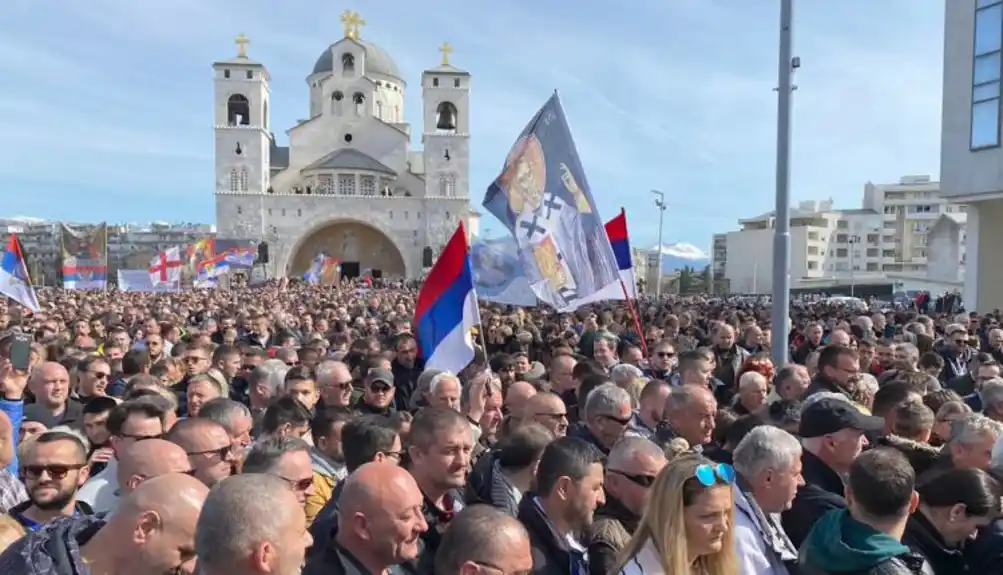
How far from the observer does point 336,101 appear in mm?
71062

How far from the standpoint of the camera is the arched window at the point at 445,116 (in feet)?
216

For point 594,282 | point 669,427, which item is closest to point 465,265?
point 594,282

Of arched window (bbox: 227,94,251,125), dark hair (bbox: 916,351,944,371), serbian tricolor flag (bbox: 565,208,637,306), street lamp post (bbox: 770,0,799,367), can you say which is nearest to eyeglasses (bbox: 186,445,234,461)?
serbian tricolor flag (bbox: 565,208,637,306)

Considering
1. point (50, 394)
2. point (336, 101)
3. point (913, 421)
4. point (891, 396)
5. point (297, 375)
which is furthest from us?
point (336, 101)

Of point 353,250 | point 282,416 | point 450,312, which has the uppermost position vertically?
point 353,250

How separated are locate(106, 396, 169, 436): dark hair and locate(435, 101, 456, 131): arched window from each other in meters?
62.0

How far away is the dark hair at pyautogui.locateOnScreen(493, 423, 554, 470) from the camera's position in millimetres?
4055

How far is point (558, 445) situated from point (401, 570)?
0.81 meters

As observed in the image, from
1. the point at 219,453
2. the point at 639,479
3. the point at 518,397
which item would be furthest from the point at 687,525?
the point at 518,397

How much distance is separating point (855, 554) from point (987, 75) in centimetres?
2454

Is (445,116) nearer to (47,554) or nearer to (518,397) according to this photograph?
(518,397)

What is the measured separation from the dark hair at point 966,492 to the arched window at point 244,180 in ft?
208

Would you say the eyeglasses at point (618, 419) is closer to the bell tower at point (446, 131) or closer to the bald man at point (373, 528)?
the bald man at point (373, 528)

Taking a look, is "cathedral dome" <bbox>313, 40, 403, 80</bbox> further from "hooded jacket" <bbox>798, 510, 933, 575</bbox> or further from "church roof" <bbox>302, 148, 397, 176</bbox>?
"hooded jacket" <bbox>798, 510, 933, 575</bbox>
